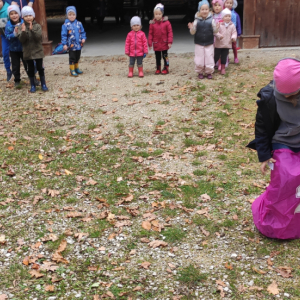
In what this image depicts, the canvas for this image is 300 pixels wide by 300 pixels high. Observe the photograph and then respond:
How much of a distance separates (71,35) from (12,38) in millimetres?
1404

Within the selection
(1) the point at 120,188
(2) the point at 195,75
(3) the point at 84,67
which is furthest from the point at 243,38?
(1) the point at 120,188

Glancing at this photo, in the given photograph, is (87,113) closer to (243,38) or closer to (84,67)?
(84,67)

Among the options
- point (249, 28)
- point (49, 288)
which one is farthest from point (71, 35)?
point (49, 288)

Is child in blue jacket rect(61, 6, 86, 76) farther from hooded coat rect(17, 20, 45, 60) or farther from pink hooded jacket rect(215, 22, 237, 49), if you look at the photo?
pink hooded jacket rect(215, 22, 237, 49)

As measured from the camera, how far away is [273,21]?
1196 centimetres

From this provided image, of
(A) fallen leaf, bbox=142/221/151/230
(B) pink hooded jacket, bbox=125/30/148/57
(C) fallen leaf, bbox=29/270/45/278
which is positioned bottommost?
(A) fallen leaf, bbox=142/221/151/230

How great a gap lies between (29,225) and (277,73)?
2969 mm

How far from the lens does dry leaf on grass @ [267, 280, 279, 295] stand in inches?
131

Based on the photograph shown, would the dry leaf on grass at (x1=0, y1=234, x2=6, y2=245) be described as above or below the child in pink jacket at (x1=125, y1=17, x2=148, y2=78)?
below

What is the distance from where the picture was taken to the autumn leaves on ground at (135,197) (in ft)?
11.7

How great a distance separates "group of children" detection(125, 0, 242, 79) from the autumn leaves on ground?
2.41 feet

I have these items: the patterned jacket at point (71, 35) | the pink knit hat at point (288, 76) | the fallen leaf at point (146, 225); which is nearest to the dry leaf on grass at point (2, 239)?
the fallen leaf at point (146, 225)

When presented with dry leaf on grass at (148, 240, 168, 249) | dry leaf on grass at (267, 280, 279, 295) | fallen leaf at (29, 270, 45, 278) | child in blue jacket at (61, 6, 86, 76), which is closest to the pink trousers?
child in blue jacket at (61, 6, 86, 76)

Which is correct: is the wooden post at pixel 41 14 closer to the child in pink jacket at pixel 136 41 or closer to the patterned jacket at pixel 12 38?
the patterned jacket at pixel 12 38
